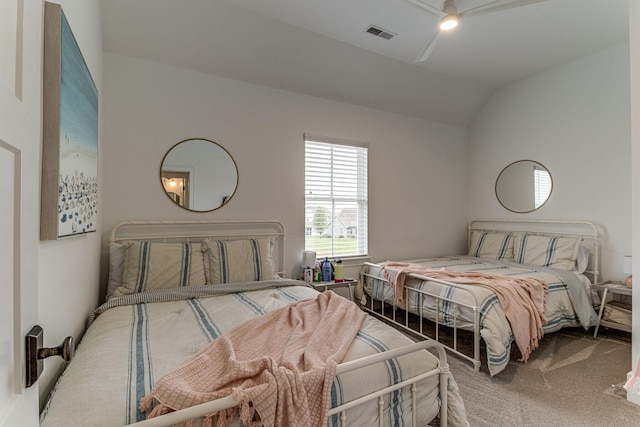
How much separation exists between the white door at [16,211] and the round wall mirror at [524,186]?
14.5 ft

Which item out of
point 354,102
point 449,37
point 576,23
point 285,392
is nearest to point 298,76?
point 354,102

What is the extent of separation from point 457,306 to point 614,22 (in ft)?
9.48

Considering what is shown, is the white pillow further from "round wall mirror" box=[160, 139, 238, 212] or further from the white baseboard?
"round wall mirror" box=[160, 139, 238, 212]

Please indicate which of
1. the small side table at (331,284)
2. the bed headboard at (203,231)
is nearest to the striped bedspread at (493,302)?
the small side table at (331,284)

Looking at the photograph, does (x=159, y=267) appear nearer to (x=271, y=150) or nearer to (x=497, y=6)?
(x=271, y=150)

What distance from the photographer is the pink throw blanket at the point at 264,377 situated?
95 centimetres

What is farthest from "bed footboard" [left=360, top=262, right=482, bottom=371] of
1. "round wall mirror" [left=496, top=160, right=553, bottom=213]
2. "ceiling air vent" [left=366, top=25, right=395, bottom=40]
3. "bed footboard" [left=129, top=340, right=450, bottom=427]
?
"ceiling air vent" [left=366, top=25, right=395, bottom=40]

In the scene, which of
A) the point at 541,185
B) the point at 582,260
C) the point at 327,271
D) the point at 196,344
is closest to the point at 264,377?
the point at 196,344

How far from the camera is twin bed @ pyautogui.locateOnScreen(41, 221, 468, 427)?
975 millimetres

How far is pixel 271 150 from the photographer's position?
10.1ft

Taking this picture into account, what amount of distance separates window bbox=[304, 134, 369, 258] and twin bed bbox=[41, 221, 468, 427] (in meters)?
0.84

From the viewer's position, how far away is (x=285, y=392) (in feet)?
3.31

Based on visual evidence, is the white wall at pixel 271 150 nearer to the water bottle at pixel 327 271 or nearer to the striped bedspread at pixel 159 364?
the water bottle at pixel 327 271

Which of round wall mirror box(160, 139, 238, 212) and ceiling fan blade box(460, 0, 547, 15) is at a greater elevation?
ceiling fan blade box(460, 0, 547, 15)
